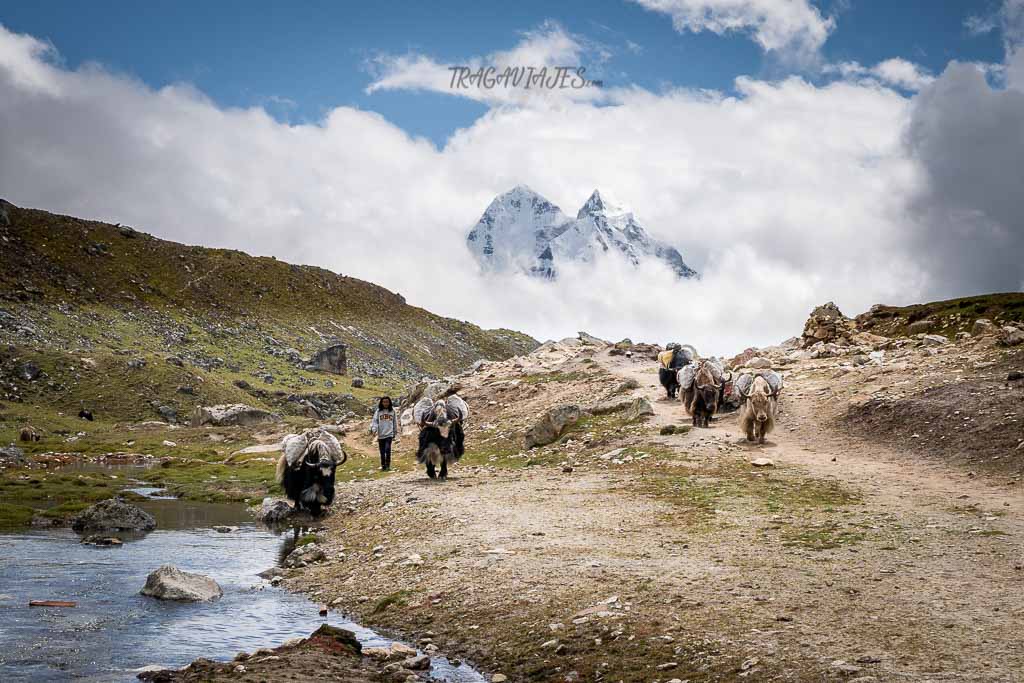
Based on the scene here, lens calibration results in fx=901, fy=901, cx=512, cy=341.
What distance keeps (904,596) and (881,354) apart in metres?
21.4

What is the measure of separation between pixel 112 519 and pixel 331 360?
2394 inches

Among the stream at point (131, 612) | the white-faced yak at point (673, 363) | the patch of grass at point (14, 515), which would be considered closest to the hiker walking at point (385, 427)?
the stream at point (131, 612)

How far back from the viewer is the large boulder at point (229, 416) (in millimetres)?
43906

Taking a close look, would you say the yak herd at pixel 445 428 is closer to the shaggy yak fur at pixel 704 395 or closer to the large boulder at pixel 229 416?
the shaggy yak fur at pixel 704 395

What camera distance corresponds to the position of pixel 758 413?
20594 mm

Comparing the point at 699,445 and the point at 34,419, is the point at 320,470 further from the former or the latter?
the point at 34,419

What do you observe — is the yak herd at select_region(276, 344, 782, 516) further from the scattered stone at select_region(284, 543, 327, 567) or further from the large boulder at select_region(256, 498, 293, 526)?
Answer: the scattered stone at select_region(284, 543, 327, 567)

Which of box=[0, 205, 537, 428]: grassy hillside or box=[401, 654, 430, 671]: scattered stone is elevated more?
box=[0, 205, 537, 428]: grassy hillside

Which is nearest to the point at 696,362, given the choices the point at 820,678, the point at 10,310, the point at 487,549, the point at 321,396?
the point at 487,549

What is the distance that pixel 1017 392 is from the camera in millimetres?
19188

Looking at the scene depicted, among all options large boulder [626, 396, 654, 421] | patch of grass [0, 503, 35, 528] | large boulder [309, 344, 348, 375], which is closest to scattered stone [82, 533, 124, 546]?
patch of grass [0, 503, 35, 528]

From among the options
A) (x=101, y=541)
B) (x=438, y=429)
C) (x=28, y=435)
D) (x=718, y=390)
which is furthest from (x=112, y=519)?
(x=28, y=435)

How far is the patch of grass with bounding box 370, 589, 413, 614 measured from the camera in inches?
401

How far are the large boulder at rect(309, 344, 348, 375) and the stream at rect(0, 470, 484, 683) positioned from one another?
60361 millimetres
